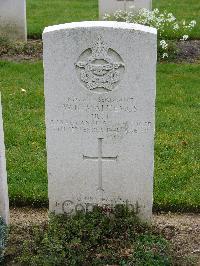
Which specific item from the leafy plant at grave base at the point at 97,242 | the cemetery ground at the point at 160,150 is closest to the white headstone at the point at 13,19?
the cemetery ground at the point at 160,150

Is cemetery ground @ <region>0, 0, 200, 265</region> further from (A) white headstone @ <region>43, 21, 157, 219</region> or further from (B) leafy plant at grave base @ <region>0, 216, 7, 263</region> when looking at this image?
(A) white headstone @ <region>43, 21, 157, 219</region>

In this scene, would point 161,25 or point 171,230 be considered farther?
point 161,25

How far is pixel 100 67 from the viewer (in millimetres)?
5000

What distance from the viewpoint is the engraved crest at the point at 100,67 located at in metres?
4.94

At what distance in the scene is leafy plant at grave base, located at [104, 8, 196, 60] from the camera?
10.3 meters

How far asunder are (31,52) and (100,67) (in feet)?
19.5

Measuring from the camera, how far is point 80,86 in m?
5.05

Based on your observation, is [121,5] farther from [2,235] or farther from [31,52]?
[2,235]

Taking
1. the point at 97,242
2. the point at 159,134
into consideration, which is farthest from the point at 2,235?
the point at 159,134

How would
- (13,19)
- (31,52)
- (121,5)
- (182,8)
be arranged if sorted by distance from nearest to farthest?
(31,52) → (13,19) → (121,5) → (182,8)

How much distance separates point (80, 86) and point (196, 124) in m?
3.05

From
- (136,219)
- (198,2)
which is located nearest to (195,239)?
(136,219)

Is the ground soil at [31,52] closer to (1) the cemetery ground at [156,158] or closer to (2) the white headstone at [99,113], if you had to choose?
(1) the cemetery ground at [156,158]

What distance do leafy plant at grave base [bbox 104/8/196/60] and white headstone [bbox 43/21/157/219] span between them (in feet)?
16.6
